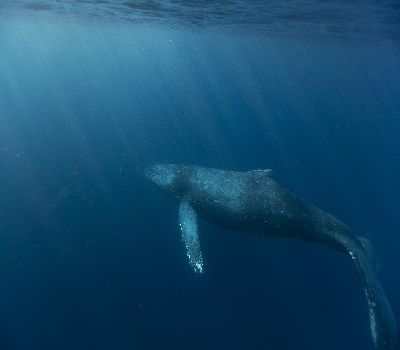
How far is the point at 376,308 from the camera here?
10805 mm

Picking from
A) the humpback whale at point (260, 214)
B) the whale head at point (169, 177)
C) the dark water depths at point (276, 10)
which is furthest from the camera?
the dark water depths at point (276, 10)

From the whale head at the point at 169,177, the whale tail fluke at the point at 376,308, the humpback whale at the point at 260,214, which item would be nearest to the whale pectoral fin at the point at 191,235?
the humpback whale at the point at 260,214

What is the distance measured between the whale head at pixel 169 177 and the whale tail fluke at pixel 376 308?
24.2 ft

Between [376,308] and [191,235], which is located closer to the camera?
[376,308]

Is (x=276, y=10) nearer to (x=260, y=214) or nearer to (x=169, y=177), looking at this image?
(x=169, y=177)

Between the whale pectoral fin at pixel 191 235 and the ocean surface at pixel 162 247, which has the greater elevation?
the whale pectoral fin at pixel 191 235

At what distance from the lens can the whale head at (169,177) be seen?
16609 mm

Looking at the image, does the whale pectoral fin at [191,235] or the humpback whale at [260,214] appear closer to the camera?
the whale pectoral fin at [191,235]

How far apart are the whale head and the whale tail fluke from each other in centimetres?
738

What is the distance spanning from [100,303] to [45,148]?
14.8 metres

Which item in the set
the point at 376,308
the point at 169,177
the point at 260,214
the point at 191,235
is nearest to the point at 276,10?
the point at 169,177

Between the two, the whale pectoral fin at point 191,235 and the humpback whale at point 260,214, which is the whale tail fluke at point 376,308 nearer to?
the humpback whale at point 260,214

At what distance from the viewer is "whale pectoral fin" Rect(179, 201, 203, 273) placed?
13.2 metres

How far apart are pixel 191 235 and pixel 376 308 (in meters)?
6.53
